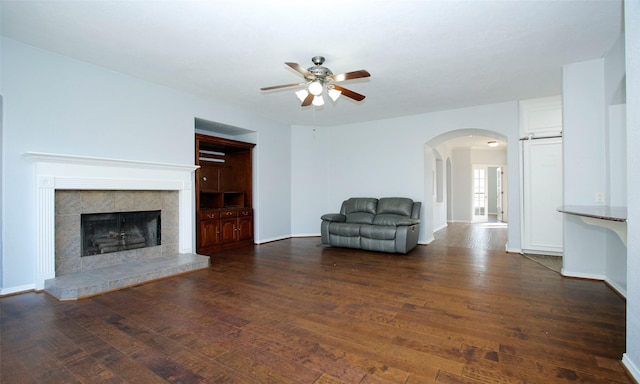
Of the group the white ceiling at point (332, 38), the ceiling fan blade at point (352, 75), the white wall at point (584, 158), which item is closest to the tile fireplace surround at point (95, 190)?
the white ceiling at point (332, 38)

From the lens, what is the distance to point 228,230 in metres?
5.51

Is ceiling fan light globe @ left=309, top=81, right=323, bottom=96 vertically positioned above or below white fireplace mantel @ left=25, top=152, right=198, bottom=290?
above

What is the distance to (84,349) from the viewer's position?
2.04 m

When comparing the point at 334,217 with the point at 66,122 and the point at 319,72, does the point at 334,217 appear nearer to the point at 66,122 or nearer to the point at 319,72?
the point at 319,72

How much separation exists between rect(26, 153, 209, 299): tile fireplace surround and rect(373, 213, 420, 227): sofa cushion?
10.0 feet

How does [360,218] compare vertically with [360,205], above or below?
below

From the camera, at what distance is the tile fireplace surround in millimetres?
3195

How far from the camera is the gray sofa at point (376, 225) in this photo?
5059mm

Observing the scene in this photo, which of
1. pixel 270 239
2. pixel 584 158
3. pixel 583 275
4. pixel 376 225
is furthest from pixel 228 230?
pixel 584 158

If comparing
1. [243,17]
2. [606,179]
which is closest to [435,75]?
[606,179]

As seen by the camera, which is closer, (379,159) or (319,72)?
(319,72)

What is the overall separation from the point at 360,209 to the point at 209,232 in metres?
3.02

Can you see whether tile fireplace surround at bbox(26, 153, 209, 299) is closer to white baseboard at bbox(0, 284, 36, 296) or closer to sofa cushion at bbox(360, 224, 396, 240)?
white baseboard at bbox(0, 284, 36, 296)

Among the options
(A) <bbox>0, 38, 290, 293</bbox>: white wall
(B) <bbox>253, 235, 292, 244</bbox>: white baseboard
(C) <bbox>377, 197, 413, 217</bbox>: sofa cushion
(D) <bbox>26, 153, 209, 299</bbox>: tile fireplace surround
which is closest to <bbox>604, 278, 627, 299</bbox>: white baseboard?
(C) <bbox>377, 197, 413, 217</bbox>: sofa cushion
